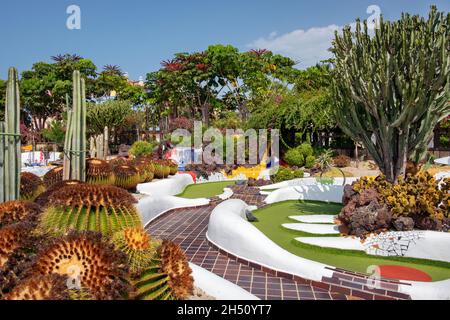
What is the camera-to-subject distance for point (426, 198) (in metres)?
7.25

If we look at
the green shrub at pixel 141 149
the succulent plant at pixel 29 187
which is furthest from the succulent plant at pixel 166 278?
the green shrub at pixel 141 149

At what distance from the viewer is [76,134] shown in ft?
23.6

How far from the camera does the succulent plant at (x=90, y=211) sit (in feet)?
12.4

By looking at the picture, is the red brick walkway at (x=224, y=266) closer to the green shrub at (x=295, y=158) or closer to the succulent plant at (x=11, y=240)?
the succulent plant at (x=11, y=240)

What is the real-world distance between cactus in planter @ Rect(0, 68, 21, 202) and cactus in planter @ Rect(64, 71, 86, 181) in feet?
5.43

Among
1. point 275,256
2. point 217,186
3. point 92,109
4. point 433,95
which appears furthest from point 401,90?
point 92,109

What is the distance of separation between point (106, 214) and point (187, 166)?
53.0 feet

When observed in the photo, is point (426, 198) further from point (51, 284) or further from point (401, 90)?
point (51, 284)

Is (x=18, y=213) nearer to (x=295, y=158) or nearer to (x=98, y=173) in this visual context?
(x=98, y=173)

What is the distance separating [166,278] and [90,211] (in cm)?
135

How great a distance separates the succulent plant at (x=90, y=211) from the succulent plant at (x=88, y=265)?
111 cm

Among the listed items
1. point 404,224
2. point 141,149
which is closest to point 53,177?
point 404,224

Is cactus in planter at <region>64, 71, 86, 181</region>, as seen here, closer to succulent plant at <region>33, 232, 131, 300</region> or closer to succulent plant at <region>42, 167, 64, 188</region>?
succulent plant at <region>42, 167, 64, 188</region>

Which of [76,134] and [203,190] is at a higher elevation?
[76,134]
